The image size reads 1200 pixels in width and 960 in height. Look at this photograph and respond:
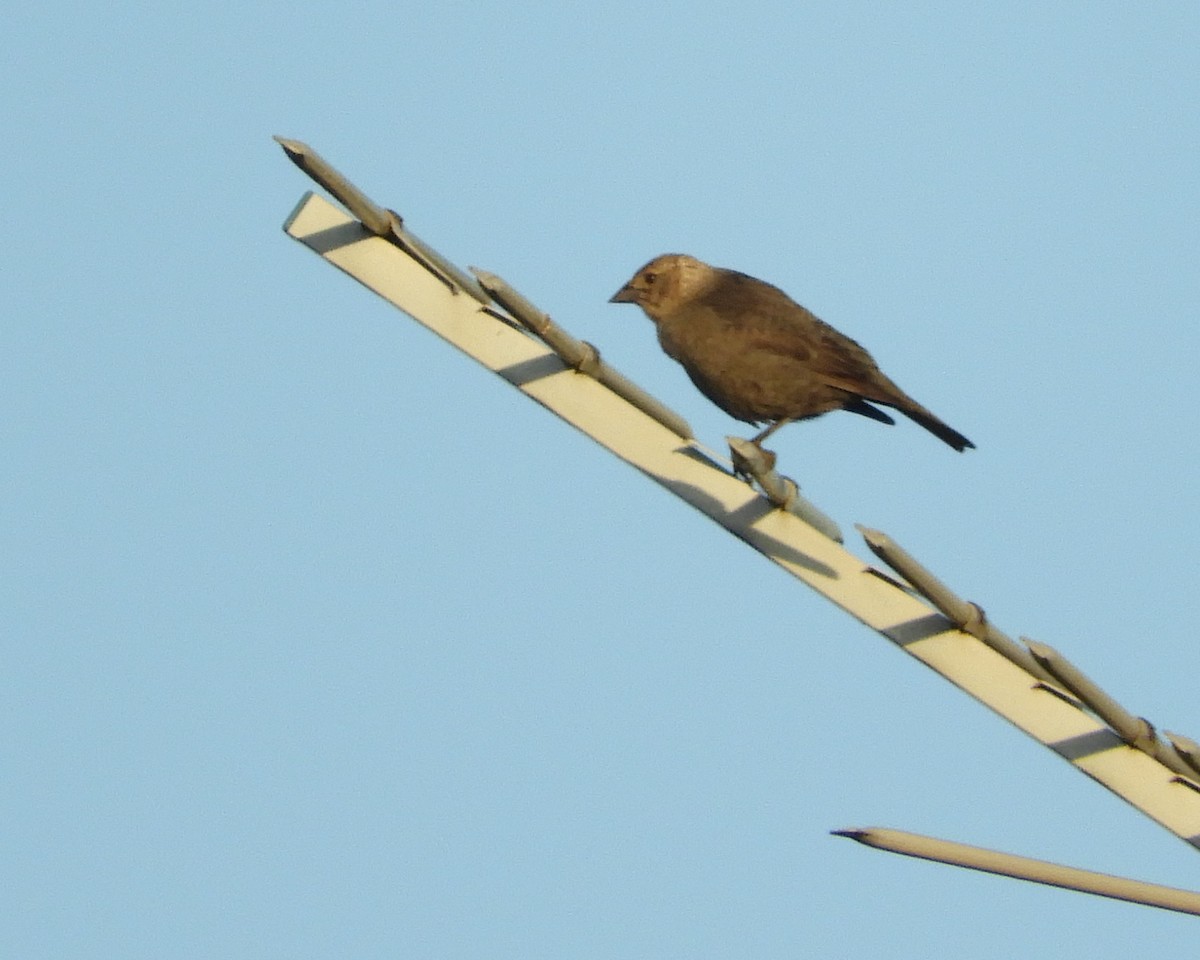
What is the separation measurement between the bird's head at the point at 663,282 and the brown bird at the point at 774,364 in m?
0.40

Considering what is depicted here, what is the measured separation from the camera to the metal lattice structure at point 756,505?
12.4 feet

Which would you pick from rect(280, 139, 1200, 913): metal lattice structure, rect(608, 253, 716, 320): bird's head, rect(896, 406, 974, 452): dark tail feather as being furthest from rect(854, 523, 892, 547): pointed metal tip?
rect(608, 253, 716, 320): bird's head

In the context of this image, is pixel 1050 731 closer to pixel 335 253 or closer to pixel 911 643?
pixel 911 643

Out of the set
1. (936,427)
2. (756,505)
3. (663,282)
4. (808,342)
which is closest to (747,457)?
(756,505)

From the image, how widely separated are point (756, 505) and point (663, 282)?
16.8ft

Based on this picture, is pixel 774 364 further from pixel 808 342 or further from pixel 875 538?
pixel 875 538

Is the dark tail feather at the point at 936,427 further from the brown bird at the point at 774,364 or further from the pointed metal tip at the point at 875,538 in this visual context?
the pointed metal tip at the point at 875,538

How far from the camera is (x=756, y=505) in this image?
3.91 meters

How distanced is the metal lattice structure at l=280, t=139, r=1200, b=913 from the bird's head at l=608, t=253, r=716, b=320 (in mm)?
4828

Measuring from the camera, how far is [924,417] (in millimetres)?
7641

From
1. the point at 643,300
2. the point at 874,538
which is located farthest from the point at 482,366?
the point at 643,300

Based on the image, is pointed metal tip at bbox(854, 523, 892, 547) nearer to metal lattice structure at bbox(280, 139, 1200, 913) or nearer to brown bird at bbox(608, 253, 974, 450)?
metal lattice structure at bbox(280, 139, 1200, 913)

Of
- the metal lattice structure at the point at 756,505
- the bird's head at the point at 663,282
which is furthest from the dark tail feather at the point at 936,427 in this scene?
the metal lattice structure at the point at 756,505

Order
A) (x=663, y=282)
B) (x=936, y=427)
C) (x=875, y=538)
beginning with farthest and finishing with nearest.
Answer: (x=663, y=282) → (x=936, y=427) → (x=875, y=538)
